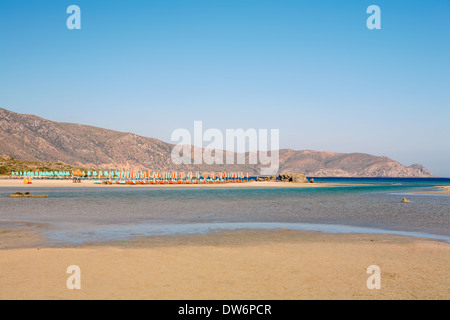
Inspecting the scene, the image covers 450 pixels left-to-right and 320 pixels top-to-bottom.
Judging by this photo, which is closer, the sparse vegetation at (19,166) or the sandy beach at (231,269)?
the sandy beach at (231,269)

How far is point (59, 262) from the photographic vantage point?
36.3 feet

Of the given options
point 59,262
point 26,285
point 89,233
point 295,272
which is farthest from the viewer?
point 89,233

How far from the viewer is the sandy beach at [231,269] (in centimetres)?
830

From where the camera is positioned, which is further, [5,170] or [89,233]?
[5,170]

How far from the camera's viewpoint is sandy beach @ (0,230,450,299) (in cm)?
830

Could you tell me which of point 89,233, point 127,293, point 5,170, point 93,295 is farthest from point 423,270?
point 5,170

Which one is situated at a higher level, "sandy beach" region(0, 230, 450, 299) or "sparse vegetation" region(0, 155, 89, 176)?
"sparse vegetation" region(0, 155, 89, 176)

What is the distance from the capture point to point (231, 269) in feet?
34.5

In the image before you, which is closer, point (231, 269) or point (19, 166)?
point (231, 269)

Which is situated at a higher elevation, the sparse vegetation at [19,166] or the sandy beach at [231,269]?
the sparse vegetation at [19,166]

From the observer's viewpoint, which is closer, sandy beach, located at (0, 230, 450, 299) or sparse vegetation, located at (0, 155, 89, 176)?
sandy beach, located at (0, 230, 450, 299)
